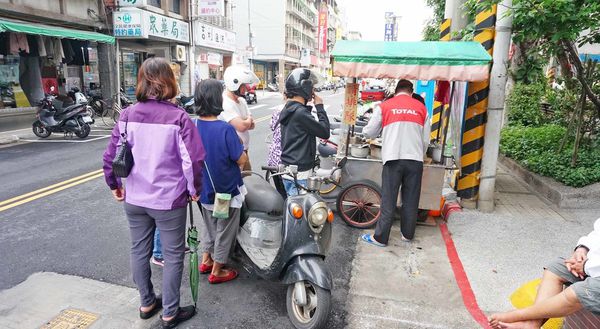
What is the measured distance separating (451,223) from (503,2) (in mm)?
2818

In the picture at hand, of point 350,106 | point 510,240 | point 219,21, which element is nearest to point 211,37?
point 219,21

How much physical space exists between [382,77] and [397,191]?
132 centimetres

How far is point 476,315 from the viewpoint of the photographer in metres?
3.30

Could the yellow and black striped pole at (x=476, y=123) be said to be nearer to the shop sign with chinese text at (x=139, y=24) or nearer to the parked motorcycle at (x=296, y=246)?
the parked motorcycle at (x=296, y=246)

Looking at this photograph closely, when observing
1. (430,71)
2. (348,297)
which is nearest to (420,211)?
(430,71)

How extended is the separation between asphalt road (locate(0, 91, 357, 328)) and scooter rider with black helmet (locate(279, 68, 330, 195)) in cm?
106

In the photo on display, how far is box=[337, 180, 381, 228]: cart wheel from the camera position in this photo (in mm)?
5184

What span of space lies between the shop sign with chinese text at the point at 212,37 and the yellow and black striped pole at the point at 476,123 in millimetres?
20530

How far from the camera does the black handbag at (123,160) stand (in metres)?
2.76

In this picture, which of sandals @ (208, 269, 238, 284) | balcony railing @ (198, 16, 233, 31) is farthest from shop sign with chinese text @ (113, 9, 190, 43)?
sandals @ (208, 269, 238, 284)

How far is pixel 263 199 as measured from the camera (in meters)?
3.57

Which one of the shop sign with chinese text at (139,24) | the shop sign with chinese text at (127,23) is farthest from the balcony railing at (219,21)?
the shop sign with chinese text at (127,23)

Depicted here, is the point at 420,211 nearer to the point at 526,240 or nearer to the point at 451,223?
the point at 451,223

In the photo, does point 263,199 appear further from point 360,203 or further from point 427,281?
point 360,203
